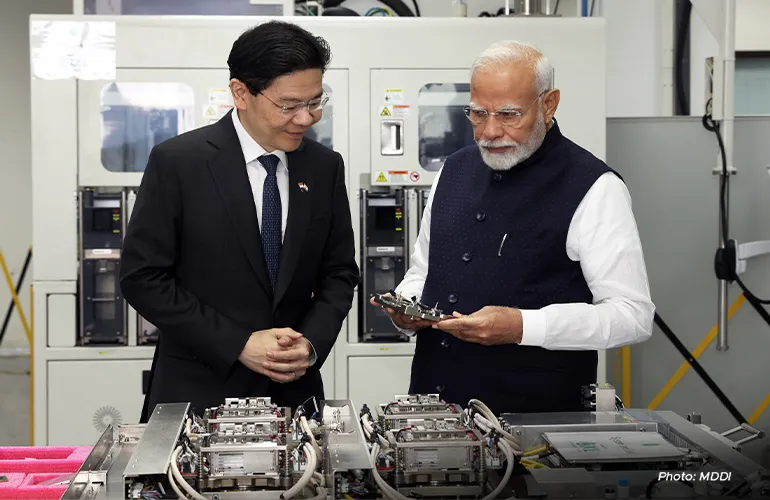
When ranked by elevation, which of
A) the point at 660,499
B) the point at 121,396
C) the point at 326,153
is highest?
the point at 326,153

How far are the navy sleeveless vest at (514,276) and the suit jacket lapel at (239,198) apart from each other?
45cm

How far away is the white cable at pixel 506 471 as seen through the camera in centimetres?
139

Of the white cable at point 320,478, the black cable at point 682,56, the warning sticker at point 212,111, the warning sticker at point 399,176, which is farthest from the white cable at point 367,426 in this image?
the black cable at point 682,56

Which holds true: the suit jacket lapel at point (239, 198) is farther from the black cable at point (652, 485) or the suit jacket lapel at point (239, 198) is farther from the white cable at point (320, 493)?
the black cable at point (652, 485)

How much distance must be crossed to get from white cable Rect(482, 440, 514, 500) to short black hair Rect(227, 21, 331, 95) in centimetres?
101

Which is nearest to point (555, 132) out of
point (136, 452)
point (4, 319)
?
point (136, 452)

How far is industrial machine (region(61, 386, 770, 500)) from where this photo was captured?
1395 millimetres

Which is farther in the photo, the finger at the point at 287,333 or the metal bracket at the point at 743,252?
the metal bracket at the point at 743,252

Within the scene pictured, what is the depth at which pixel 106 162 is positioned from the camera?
4.14m

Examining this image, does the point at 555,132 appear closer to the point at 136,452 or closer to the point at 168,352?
the point at 168,352

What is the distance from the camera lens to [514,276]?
220 cm

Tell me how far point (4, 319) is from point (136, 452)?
5.55 metres

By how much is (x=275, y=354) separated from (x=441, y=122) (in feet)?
7.81

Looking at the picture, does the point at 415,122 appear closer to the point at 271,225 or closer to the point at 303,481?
the point at 271,225
